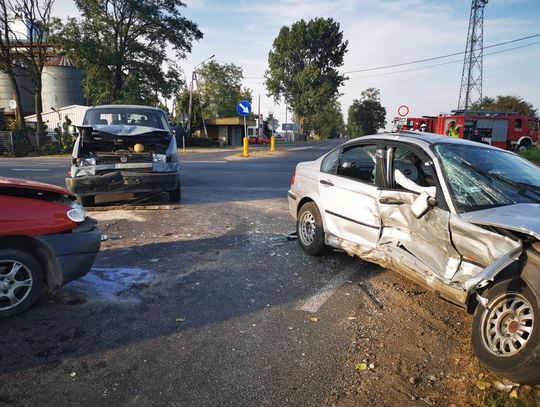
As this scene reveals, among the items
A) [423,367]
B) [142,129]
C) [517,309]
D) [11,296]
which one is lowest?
[423,367]

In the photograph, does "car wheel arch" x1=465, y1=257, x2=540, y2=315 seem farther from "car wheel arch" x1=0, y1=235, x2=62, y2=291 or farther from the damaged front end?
the damaged front end

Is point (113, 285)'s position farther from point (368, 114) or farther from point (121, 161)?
point (368, 114)

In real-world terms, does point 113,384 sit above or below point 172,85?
below

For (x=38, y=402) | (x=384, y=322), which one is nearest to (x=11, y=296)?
(x=38, y=402)

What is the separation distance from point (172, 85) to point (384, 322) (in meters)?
37.5

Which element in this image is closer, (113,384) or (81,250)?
(113,384)

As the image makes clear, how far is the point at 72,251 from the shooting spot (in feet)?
11.7

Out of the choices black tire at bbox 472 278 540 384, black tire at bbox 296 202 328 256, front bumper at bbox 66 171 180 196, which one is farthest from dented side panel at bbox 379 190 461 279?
front bumper at bbox 66 171 180 196

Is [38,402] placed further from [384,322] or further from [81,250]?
[384,322]

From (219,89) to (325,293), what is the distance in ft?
251

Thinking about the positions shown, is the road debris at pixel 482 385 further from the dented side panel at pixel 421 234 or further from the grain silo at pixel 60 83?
the grain silo at pixel 60 83

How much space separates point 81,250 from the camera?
3.64m

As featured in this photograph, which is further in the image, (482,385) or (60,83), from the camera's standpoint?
(60,83)

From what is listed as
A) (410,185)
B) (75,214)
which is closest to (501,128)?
(410,185)
